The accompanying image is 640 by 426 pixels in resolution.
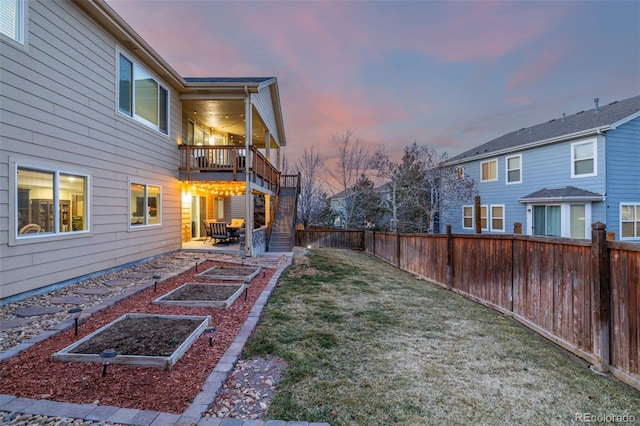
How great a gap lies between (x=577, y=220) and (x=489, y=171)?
5376 millimetres

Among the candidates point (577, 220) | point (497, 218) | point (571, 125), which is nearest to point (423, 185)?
point (497, 218)

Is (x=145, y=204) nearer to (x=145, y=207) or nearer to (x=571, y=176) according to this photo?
(x=145, y=207)

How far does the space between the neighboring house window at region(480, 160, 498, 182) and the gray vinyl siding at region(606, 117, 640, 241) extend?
5138 millimetres

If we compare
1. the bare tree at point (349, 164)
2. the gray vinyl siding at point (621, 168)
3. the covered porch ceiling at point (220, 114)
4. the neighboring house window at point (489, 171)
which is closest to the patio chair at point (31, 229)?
the covered porch ceiling at point (220, 114)

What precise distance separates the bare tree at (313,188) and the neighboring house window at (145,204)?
13.6 metres

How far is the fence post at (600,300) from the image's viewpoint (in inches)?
125

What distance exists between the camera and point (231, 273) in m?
7.34

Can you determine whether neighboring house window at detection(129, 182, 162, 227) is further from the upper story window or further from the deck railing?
the upper story window

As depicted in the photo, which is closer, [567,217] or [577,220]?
[577,220]

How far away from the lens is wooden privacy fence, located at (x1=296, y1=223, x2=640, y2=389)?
2990 mm

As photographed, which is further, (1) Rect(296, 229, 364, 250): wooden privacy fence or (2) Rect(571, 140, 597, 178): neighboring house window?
(1) Rect(296, 229, 364, 250): wooden privacy fence

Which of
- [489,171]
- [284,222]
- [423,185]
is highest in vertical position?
[489,171]

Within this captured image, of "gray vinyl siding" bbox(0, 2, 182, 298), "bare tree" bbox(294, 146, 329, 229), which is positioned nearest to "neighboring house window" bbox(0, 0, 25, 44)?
"gray vinyl siding" bbox(0, 2, 182, 298)

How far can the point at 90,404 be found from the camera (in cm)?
232
